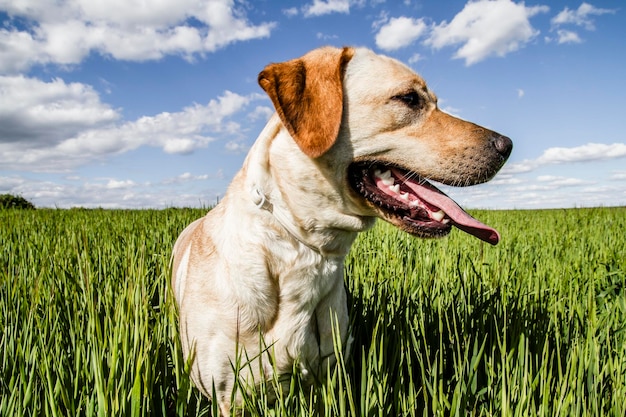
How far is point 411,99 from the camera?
250 centimetres

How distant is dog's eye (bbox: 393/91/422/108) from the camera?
8.11 ft

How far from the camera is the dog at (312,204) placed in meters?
2.24

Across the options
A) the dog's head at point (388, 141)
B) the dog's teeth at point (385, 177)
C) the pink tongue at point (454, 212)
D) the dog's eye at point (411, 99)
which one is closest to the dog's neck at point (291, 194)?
the dog's head at point (388, 141)

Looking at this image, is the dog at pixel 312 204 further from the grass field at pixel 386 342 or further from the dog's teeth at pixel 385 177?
the grass field at pixel 386 342

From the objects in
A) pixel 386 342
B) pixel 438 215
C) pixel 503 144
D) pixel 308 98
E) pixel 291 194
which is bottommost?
pixel 386 342

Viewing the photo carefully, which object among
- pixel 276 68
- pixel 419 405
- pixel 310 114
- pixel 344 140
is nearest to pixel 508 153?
pixel 344 140

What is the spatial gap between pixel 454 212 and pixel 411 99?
0.62 m

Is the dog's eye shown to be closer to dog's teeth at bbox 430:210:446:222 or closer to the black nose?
the black nose

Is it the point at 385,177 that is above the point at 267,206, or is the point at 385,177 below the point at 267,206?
above

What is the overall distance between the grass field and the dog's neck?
493 mm

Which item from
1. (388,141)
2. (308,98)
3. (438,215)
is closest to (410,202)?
(438,215)

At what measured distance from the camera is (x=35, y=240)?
583 cm

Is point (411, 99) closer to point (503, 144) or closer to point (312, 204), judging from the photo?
point (503, 144)

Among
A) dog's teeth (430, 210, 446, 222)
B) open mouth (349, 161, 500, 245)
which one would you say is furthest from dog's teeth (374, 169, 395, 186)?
dog's teeth (430, 210, 446, 222)
